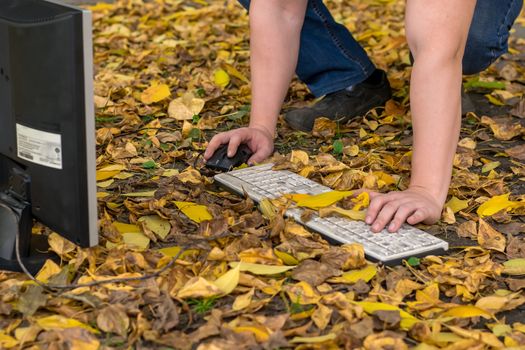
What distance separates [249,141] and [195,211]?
50 cm

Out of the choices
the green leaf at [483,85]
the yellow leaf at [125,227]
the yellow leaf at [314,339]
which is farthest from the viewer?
the green leaf at [483,85]

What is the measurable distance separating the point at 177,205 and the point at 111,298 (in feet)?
1.93

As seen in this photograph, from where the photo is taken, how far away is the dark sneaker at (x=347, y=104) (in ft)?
10.9

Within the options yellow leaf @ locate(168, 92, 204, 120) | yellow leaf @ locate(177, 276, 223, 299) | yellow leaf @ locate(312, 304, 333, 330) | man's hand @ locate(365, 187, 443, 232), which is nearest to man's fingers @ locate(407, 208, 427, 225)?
man's hand @ locate(365, 187, 443, 232)

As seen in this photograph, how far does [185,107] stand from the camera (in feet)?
11.5

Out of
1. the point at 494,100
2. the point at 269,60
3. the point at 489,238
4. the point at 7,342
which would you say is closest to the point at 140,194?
the point at 269,60

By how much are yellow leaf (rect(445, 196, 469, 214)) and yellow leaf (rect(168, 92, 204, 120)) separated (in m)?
1.23

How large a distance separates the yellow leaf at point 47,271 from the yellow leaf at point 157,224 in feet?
1.09

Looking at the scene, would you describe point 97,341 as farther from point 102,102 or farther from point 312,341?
point 102,102

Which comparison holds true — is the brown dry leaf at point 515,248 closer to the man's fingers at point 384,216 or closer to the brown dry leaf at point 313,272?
the man's fingers at point 384,216

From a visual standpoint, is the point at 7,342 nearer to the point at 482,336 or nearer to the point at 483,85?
the point at 482,336

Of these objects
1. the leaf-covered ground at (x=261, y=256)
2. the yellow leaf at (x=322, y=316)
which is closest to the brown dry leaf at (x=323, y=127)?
the leaf-covered ground at (x=261, y=256)

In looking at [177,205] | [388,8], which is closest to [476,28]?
[177,205]

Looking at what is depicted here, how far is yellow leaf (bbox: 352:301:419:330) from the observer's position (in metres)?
1.88
